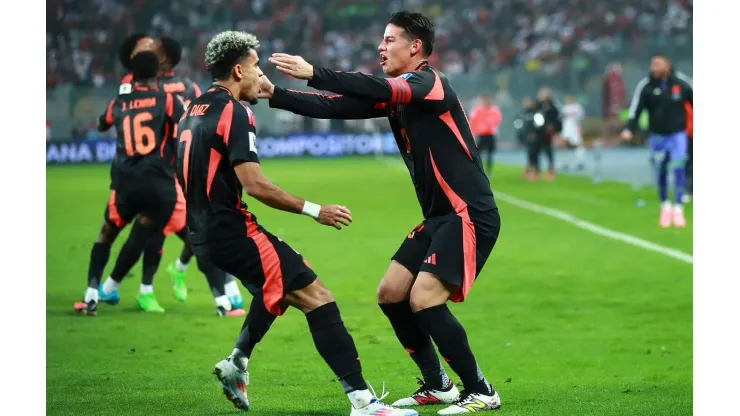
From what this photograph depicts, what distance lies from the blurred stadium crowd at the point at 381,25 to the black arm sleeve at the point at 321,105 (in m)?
32.6

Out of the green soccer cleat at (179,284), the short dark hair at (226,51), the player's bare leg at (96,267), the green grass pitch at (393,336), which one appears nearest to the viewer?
the short dark hair at (226,51)

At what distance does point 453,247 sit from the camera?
5.48 metres

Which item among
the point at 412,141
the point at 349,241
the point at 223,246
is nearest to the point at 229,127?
the point at 223,246

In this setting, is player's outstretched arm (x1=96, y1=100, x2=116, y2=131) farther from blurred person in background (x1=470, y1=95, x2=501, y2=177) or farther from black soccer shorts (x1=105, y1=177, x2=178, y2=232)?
blurred person in background (x1=470, y1=95, x2=501, y2=177)

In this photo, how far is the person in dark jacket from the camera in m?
14.9

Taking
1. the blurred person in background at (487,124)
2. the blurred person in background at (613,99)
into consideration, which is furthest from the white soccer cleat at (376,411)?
the blurred person in background at (613,99)

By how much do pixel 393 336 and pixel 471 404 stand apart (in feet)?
9.15

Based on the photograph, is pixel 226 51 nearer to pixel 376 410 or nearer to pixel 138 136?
pixel 376 410

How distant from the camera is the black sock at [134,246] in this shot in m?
9.23

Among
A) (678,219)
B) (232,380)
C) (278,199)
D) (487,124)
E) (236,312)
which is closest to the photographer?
(278,199)

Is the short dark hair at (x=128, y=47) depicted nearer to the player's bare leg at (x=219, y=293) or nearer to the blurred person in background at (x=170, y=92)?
the blurred person in background at (x=170, y=92)

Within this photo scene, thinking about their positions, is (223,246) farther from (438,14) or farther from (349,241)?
(438,14)

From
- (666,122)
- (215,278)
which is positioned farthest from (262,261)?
(666,122)

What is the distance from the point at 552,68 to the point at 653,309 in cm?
3025
